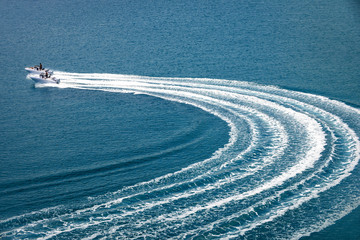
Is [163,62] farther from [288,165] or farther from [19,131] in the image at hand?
[288,165]

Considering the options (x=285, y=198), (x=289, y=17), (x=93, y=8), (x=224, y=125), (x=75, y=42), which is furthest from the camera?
(x=93, y=8)

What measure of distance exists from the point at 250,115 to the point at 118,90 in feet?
64.4

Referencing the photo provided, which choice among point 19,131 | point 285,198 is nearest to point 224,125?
point 285,198

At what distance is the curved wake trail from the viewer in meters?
28.2

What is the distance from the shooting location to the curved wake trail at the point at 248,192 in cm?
2817

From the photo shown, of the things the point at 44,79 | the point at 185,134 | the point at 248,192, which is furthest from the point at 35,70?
the point at 248,192

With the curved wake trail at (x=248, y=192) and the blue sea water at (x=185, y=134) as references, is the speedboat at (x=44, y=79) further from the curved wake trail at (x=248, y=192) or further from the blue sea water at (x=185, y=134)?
the curved wake trail at (x=248, y=192)

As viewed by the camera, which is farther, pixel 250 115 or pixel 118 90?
pixel 118 90

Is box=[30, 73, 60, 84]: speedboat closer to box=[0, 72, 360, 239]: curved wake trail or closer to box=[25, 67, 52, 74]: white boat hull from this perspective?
box=[25, 67, 52, 74]: white boat hull

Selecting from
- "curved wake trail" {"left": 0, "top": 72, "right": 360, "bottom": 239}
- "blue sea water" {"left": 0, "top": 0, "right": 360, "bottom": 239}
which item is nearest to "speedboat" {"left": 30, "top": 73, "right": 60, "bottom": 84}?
"blue sea water" {"left": 0, "top": 0, "right": 360, "bottom": 239}

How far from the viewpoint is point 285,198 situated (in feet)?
103

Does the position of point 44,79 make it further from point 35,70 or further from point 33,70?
point 33,70

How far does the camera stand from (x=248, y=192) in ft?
105

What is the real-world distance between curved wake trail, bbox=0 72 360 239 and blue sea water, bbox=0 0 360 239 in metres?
0.12
